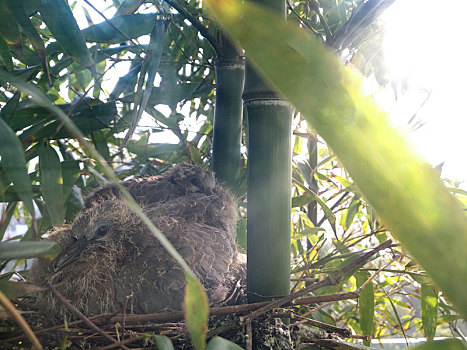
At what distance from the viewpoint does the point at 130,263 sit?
0.74 metres

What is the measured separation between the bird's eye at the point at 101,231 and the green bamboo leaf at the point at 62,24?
306 millimetres

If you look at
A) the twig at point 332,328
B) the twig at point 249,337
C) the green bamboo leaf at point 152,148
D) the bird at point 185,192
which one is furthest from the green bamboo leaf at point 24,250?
the green bamboo leaf at point 152,148

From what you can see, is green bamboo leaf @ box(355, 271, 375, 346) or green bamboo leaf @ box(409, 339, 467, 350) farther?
green bamboo leaf @ box(355, 271, 375, 346)

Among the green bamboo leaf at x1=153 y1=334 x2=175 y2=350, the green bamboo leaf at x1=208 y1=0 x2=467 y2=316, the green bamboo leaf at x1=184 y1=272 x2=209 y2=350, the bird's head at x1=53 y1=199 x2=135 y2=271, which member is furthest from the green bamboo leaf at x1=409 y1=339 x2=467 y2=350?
the bird's head at x1=53 y1=199 x2=135 y2=271

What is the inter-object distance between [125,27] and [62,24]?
0.24 m

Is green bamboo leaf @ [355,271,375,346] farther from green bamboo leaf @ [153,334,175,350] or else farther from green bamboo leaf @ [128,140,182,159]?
green bamboo leaf @ [128,140,182,159]

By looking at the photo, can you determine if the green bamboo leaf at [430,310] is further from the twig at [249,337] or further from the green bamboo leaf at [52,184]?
the green bamboo leaf at [52,184]

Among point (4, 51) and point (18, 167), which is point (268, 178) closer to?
point (18, 167)

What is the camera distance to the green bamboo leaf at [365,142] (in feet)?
0.75

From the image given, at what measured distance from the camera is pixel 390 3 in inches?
20.3

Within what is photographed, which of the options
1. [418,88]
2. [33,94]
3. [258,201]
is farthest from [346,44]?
[418,88]

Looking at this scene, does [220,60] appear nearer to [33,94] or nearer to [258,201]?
[258,201]

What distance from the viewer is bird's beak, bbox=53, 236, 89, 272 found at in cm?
72

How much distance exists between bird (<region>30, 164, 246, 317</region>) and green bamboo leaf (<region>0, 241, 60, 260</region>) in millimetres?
228
